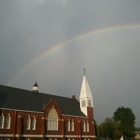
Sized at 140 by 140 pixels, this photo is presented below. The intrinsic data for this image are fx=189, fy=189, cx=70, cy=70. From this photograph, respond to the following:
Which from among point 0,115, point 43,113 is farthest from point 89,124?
point 0,115

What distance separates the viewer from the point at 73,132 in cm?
5153

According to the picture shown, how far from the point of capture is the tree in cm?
8188

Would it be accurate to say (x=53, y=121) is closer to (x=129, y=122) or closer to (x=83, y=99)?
(x=83, y=99)

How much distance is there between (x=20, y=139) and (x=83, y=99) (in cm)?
2763

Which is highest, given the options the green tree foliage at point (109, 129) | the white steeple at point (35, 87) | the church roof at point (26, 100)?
the white steeple at point (35, 87)

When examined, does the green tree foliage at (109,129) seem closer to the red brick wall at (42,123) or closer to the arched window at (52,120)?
the red brick wall at (42,123)

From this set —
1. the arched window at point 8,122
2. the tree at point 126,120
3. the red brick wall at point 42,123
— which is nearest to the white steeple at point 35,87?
the red brick wall at point 42,123

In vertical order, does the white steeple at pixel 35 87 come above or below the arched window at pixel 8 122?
above

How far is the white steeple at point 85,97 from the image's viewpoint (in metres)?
60.6

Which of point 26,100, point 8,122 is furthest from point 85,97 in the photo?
point 8,122

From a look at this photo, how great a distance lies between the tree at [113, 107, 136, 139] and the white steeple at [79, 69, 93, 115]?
29877 millimetres

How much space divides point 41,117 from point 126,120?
53523 millimetres

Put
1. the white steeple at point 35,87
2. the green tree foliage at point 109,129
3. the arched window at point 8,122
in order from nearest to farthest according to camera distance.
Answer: the arched window at point 8,122 < the white steeple at point 35,87 < the green tree foliage at point 109,129

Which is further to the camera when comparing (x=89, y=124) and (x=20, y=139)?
(x=89, y=124)
